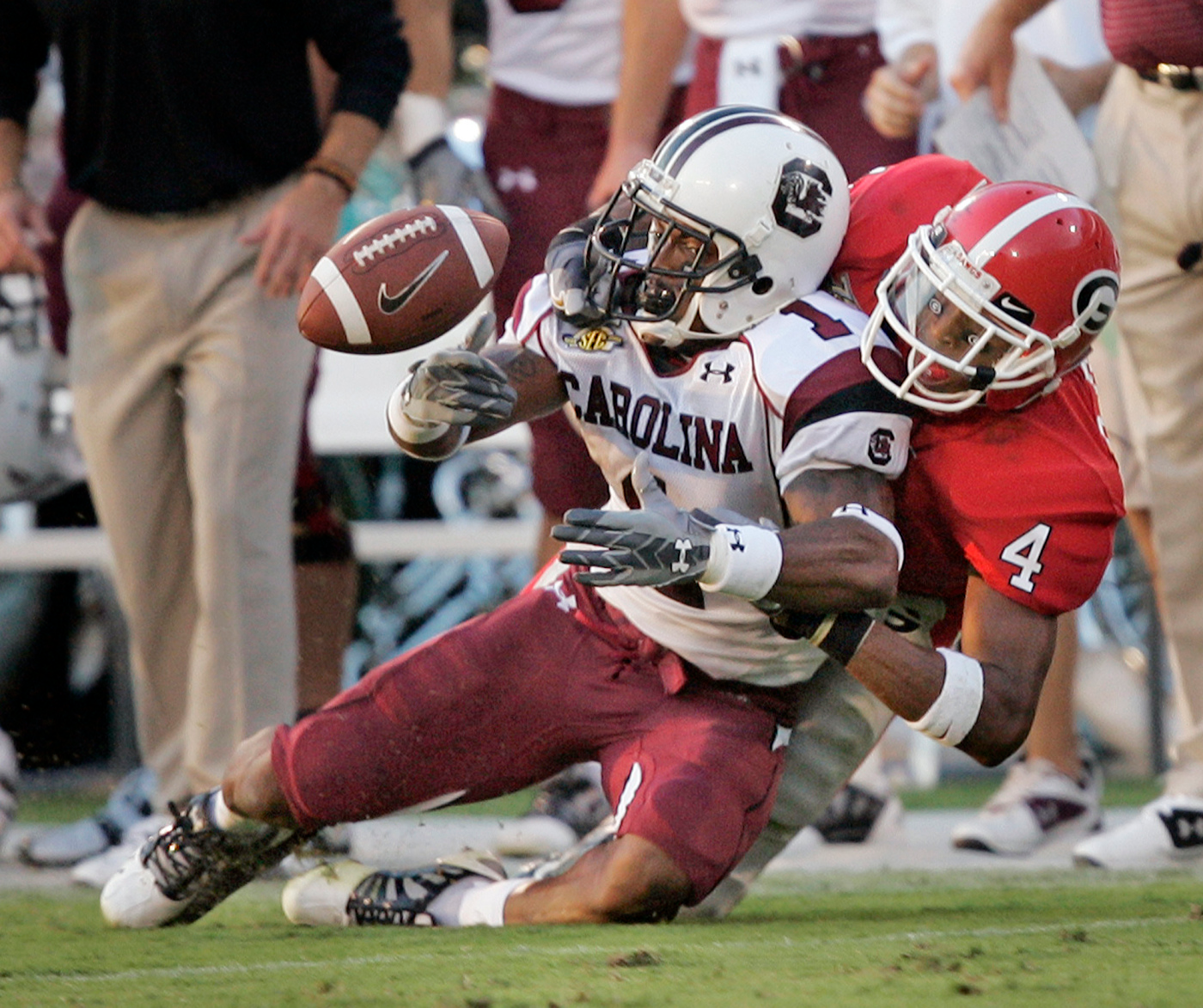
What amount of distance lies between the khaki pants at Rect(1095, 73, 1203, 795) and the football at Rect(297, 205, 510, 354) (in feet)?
5.00

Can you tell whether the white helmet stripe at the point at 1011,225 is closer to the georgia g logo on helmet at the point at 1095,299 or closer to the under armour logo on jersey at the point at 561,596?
the georgia g logo on helmet at the point at 1095,299

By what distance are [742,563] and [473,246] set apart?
28.9 inches

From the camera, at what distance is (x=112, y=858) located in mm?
3703

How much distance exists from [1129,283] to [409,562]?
252 centimetres

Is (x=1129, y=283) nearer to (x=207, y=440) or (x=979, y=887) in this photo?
(x=979, y=887)

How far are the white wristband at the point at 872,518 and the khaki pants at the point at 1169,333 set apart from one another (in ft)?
4.46

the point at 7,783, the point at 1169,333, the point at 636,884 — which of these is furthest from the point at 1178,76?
the point at 7,783

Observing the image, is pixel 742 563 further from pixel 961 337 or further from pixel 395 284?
pixel 395 284

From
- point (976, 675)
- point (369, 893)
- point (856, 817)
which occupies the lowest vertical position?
point (856, 817)

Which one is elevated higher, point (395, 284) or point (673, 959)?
point (395, 284)

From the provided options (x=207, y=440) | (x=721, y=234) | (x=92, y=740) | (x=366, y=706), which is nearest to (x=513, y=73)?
(x=207, y=440)

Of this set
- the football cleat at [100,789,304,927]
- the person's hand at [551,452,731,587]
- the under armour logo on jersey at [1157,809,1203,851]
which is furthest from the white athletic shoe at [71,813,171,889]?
the under armour logo on jersey at [1157,809,1203,851]

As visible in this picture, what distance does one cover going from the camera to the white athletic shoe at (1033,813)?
4.07 m

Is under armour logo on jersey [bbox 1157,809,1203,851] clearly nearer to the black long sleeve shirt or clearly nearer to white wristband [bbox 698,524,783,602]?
white wristband [bbox 698,524,783,602]
